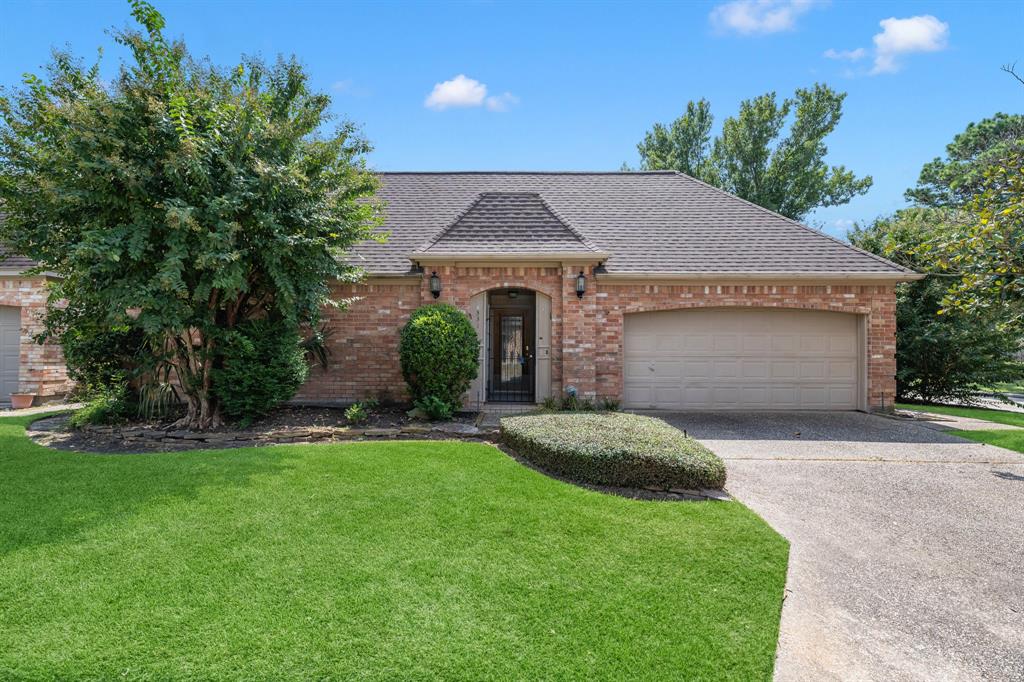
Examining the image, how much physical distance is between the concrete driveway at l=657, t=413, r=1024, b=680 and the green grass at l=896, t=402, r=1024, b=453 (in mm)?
368

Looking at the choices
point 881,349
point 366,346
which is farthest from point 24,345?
point 881,349

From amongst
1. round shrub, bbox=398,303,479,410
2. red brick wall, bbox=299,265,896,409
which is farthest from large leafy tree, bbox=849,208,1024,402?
round shrub, bbox=398,303,479,410

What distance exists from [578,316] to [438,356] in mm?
3206

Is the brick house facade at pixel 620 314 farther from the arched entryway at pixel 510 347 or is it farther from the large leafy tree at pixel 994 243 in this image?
the large leafy tree at pixel 994 243

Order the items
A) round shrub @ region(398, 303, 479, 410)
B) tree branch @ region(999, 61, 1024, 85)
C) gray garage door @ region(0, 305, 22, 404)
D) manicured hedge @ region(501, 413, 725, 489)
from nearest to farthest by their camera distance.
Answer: manicured hedge @ region(501, 413, 725, 489) → tree branch @ region(999, 61, 1024, 85) → round shrub @ region(398, 303, 479, 410) → gray garage door @ region(0, 305, 22, 404)

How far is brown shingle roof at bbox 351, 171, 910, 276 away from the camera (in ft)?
32.5

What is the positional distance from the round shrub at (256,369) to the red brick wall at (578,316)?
2.16m

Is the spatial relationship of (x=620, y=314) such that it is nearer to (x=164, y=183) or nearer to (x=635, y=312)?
(x=635, y=312)

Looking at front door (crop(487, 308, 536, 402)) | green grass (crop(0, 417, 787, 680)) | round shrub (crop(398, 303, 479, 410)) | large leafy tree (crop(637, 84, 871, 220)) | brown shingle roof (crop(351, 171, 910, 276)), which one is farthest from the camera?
large leafy tree (crop(637, 84, 871, 220))

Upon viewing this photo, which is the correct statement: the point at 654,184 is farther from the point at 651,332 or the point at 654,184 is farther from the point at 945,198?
the point at 945,198

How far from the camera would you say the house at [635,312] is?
9.64 metres

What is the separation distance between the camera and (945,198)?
28875mm

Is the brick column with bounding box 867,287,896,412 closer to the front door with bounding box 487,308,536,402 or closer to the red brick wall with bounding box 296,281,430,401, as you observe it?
the front door with bounding box 487,308,536,402

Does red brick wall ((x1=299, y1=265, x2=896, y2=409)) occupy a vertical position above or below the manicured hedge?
above
